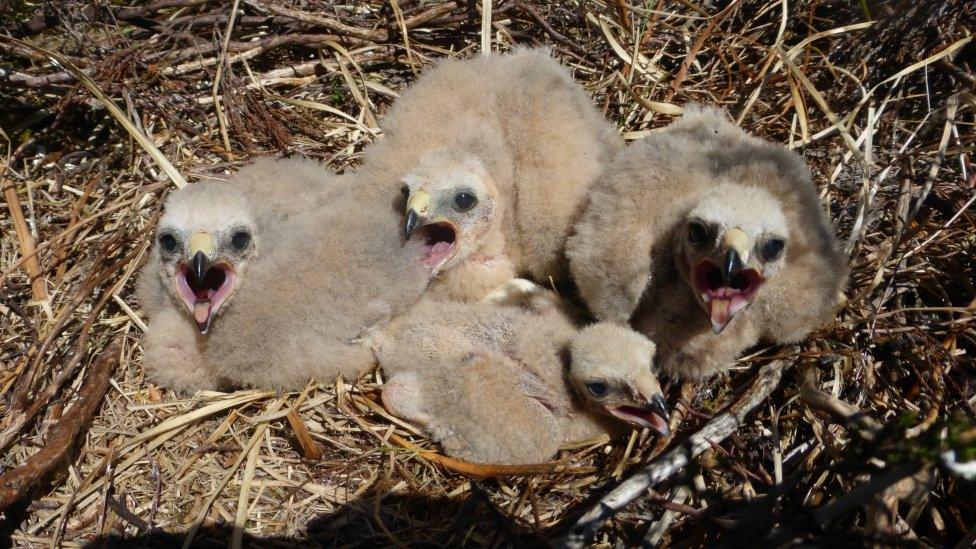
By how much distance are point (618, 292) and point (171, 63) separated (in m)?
2.70

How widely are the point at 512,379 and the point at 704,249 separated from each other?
92 centimetres

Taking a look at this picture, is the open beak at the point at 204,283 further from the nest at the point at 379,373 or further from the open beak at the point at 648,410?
the open beak at the point at 648,410

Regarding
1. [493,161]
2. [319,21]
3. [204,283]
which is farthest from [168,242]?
[319,21]

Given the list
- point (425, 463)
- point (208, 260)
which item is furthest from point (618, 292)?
point (208, 260)

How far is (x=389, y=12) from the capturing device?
3.93 m

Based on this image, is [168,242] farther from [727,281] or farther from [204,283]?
[727,281]

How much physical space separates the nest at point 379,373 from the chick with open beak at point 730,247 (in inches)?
17.6

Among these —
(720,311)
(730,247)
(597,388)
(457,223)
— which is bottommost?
(597,388)

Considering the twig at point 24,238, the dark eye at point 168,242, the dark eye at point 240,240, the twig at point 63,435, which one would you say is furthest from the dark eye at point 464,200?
the twig at point 24,238

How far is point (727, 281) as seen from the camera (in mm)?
2236

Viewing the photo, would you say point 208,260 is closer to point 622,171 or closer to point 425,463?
point 425,463

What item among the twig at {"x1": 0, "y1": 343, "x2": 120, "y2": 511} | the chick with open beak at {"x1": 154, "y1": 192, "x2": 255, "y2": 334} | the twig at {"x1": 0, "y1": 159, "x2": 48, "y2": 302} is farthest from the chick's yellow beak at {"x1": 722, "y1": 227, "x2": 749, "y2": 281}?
the twig at {"x1": 0, "y1": 159, "x2": 48, "y2": 302}

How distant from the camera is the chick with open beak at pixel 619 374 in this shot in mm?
2562

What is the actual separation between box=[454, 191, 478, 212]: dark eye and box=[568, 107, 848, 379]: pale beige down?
500 mm
